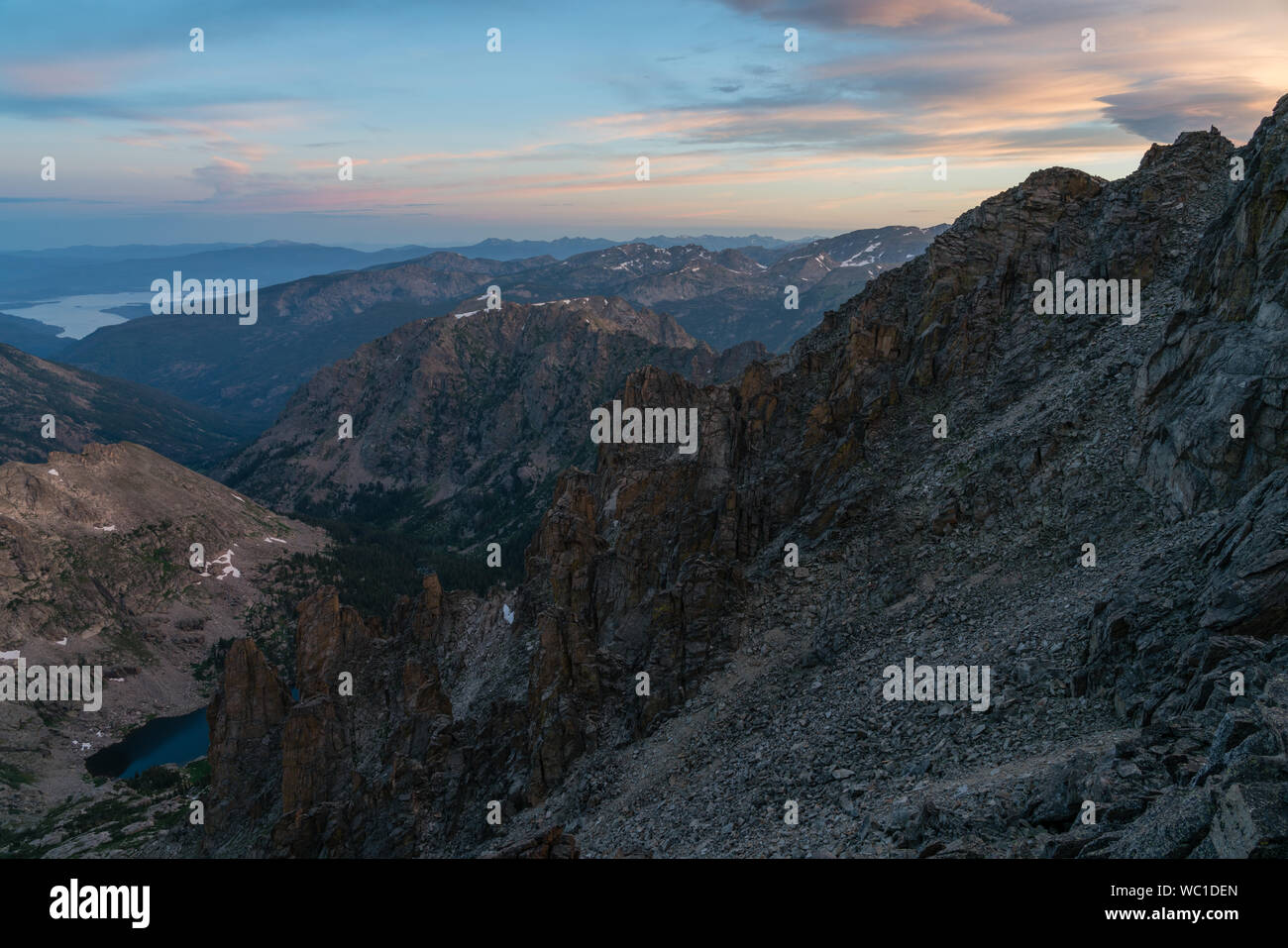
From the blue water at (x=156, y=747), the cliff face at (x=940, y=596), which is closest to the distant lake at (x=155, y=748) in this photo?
the blue water at (x=156, y=747)

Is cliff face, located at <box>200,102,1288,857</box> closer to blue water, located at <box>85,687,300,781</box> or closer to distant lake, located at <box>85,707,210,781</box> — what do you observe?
blue water, located at <box>85,687,300,781</box>

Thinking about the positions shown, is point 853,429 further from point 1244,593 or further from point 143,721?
point 143,721

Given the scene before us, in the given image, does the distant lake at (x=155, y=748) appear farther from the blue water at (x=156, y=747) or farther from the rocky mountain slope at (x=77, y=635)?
the rocky mountain slope at (x=77, y=635)

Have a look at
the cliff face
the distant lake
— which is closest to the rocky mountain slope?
the distant lake

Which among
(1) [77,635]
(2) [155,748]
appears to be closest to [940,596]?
(2) [155,748]

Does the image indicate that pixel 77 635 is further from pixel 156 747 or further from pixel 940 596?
pixel 940 596
